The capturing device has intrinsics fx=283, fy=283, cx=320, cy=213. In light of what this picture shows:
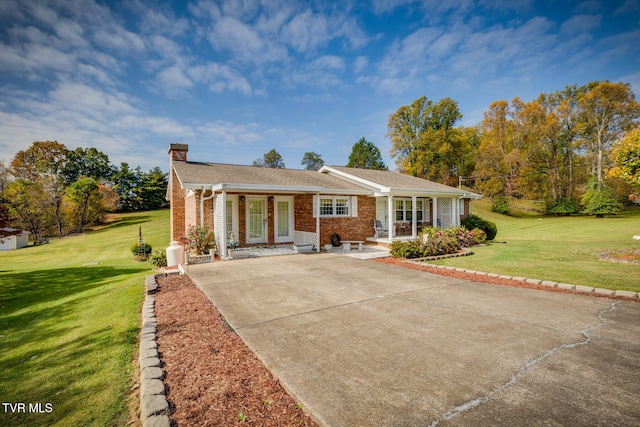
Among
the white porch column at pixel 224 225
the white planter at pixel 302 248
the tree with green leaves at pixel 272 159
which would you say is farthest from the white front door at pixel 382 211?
the tree with green leaves at pixel 272 159

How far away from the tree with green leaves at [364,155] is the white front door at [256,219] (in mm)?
39172

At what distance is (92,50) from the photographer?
40.7 ft

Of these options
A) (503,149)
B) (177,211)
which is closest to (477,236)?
(177,211)

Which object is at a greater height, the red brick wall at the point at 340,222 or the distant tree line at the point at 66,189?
the distant tree line at the point at 66,189

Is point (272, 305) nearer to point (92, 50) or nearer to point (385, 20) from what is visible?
point (92, 50)

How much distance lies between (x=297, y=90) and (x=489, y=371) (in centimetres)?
2247

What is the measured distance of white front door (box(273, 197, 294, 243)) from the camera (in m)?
13.7

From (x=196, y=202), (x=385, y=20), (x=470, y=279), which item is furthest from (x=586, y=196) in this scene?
(x=196, y=202)

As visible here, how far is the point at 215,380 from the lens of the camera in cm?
316

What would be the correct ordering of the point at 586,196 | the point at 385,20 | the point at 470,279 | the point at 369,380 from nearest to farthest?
1. the point at 369,380
2. the point at 470,279
3. the point at 385,20
4. the point at 586,196

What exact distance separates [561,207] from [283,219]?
113 feet

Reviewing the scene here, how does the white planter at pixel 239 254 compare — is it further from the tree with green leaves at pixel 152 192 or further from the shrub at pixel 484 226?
the tree with green leaves at pixel 152 192

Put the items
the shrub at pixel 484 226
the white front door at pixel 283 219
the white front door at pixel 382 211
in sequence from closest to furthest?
1. the white front door at pixel 283 219
2. the white front door at pixel 382 211
3. the shrub at pixel 484 226

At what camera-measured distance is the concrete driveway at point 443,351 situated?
261 centimetres
